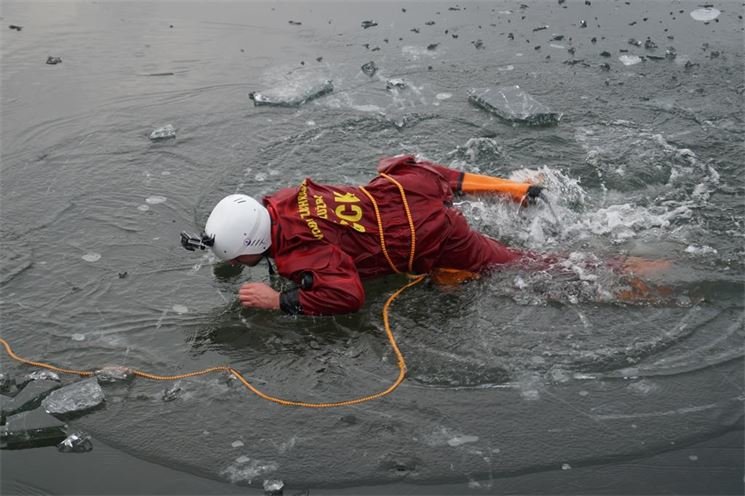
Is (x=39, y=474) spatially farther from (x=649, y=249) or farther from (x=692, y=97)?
(x=692, y=97)

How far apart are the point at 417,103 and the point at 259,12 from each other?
13.8 feet

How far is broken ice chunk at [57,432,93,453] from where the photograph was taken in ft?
12.8

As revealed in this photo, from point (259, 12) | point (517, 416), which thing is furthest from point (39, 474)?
point (259, 12)

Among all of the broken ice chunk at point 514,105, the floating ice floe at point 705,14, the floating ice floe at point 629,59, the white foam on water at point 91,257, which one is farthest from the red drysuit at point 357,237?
the floating ice floe at point 705,14

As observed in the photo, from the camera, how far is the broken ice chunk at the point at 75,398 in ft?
13.6

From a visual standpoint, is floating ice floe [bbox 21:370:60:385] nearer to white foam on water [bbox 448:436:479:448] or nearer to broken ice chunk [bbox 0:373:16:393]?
broken ice chunk [bbox 0:373:16:393]

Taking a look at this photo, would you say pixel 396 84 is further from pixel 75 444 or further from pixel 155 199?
pixel 75 444

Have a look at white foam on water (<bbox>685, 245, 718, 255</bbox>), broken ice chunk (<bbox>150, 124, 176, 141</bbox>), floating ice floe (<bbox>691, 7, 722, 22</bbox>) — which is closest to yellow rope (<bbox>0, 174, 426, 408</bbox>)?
white foam on water (<bbox>685, 245, 718, 255</bbox>)

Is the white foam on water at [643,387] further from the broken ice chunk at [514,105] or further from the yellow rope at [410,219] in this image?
the broken ice chunk at [514,105]

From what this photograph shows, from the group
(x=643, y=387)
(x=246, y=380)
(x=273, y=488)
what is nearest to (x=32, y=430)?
(x=246, y=380)

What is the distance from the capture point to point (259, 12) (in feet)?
35.3

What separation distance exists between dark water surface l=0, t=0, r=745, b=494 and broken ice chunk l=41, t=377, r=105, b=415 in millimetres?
81

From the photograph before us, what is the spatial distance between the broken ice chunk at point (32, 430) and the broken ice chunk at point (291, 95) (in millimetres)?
4502

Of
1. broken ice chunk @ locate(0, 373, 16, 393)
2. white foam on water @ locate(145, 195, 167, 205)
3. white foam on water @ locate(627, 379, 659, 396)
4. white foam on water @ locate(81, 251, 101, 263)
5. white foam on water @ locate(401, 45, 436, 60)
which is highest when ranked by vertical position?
white foam on water @ locate(401, 45, 436, 60)
